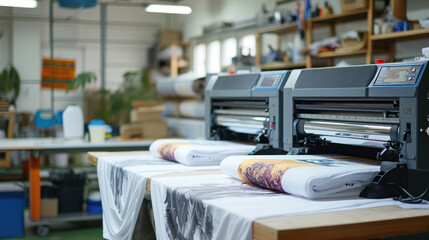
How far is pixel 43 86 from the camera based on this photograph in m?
9.61

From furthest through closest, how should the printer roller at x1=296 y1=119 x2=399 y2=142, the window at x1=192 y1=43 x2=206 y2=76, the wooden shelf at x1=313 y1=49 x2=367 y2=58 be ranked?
the window at x1=192 y1=43 x2=206 y2=76
the wooden shelf at x1=313 y1=49 x2=367 y2=58
the printer roller at x1=296 y1=119 x2=399 y2=142

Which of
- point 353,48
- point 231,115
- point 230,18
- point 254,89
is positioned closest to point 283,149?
point 254,89

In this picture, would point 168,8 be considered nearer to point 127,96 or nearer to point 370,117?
point 127,96

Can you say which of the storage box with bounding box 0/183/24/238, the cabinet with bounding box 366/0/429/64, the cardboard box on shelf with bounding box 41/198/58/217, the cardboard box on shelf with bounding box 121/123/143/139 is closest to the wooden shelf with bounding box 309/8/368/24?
the cabinet with bounding box 366/0/429/64

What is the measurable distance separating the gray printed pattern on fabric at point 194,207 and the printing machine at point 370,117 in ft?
1.64

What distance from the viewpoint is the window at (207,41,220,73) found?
8.48 meters

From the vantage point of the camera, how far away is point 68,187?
525cm

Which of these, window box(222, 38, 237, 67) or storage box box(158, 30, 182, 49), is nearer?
window box(222, 38, 237, 67)

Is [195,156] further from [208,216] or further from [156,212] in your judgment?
[208,216]

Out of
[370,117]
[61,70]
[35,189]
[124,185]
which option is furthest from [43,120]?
[370,117]

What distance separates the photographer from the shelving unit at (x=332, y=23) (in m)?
4.97

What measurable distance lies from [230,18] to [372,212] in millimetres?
6677

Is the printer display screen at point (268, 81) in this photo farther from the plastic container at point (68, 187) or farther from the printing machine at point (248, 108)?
the plastic container at point (68, 187)

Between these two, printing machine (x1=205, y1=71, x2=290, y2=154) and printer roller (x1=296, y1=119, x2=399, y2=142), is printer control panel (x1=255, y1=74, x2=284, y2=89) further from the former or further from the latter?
printer roller (x1=296, y1=119, x2=399, y2=142)
